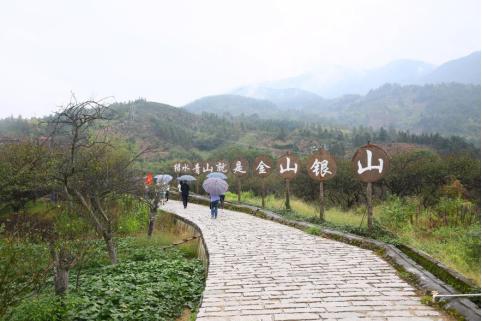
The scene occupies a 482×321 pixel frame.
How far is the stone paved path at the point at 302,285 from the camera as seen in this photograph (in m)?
4.87

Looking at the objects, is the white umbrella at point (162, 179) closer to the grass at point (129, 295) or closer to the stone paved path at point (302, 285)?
the grass at point (129, 295)

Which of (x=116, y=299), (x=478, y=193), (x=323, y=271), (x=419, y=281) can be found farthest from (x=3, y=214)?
(x=478, y=193)

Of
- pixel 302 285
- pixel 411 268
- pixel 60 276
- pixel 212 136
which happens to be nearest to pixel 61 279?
pixel 60 276

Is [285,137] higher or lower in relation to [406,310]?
higher

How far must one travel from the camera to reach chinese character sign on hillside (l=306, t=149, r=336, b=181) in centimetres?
1193

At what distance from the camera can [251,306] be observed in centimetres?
513

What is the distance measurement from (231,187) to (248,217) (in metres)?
12.7

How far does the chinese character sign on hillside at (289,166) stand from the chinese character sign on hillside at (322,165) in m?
2.39

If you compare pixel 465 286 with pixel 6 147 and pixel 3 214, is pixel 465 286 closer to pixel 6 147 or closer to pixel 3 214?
pixel 6 147

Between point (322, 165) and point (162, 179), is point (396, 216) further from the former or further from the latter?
point (162, 179)

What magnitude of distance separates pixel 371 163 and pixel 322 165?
2.51 m

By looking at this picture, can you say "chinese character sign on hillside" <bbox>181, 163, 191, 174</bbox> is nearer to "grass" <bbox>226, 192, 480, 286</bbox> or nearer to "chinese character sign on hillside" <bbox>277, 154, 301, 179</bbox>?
"chinese character sign on hillside" <bbox>277, 154, 301, 179</bbox>

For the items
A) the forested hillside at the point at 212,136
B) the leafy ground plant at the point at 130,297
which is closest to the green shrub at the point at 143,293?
the leafy ground plant at the point at 130,297

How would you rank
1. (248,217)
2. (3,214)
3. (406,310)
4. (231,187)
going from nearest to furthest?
(406,310), (248,217), (3,214), (231,187)
